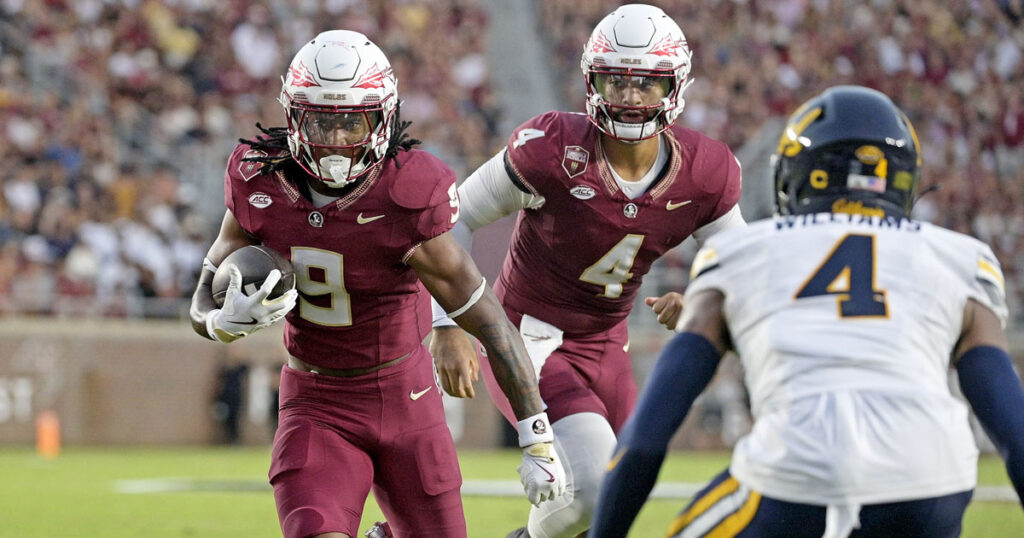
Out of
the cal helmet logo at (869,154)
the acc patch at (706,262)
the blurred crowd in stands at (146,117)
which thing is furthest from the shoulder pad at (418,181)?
the blurred crowd in stands at (146,117)

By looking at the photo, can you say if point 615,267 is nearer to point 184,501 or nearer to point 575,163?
point 575,163

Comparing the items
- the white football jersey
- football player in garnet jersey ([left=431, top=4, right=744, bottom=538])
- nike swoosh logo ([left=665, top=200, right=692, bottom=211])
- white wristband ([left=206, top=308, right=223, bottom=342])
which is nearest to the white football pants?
football player in garnet jersey ([left=431, top=4, right=744, bottom=538])

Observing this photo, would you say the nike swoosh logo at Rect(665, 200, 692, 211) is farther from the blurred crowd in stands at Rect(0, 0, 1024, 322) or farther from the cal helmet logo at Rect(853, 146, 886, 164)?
the blurred crowd in stands at Rect(0, 0, 1024, 322)

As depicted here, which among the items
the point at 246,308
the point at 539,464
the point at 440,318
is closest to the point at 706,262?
the point at 539,464

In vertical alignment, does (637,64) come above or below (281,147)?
above

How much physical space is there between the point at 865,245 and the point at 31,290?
1135cm

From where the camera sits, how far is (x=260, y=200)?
415 centimetres

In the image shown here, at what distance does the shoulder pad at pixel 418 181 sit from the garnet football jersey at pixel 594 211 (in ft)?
2.06

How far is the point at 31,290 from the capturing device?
12.8 m

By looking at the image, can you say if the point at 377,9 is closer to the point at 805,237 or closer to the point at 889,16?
the point at 889,16

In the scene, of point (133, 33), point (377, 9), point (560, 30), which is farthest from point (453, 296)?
point (560, 30)

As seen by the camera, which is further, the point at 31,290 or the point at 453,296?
the point at 31,290

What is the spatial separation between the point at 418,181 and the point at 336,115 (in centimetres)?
31

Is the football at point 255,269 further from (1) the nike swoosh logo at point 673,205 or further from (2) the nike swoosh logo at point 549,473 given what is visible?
(1) the nike swoosh logo at point 673,205
